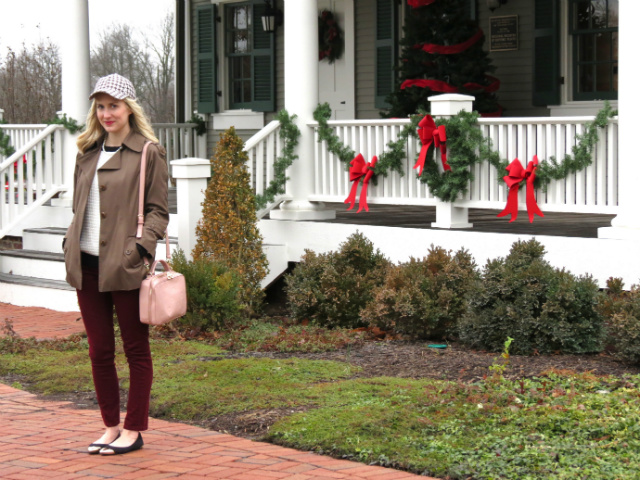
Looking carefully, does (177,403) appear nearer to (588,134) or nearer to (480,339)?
A: (480,339)

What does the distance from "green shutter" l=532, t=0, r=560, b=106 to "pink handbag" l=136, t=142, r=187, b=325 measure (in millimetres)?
8224

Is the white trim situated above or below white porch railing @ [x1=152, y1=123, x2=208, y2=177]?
above

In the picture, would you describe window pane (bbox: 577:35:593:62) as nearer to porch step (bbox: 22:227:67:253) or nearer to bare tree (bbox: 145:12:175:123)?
porch step (bbox: 22:227:67:253)

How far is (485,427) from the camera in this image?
500 cm

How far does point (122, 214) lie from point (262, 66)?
11.1m

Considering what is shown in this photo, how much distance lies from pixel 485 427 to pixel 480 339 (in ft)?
7.25

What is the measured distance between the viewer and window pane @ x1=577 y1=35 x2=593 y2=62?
11.9m

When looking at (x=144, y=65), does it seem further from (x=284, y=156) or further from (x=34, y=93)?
(x=284, y=156)

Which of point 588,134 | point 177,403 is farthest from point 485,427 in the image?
point 588,134

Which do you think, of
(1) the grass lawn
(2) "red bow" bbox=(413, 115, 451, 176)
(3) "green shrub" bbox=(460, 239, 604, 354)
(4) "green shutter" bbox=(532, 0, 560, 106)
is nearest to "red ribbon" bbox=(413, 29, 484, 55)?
(4) "green shutter" bbox=(532, 0, 560, 106)

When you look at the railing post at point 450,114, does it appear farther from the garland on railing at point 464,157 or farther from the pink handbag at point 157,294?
the pink handbag at point 157,294

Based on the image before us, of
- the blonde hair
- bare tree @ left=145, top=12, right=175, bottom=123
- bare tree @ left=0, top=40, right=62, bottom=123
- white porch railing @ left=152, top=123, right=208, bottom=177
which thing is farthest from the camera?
bare tree @ left=145, top=12, right=175, bottom=123

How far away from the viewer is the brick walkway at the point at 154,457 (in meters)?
4.52

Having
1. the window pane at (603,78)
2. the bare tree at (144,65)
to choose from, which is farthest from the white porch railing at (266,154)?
the bare tree at (144,65)
